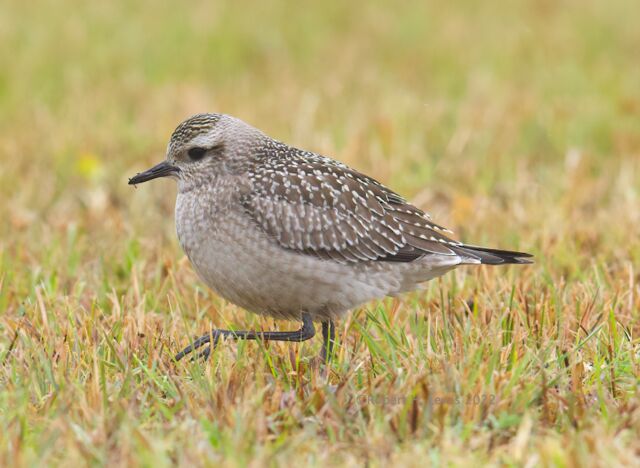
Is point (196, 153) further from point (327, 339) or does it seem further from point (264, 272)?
point (327, 339)

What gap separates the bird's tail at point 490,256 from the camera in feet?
19.4

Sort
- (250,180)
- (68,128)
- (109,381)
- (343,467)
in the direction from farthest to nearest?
(68,128) < (250,180) < (109,381) < (343,467)

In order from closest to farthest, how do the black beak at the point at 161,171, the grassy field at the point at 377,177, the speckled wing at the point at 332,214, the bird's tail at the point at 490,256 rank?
1. the grassy field at the point at 377,177
2. the speckled wing at the point at 332,214
3. the bird's tail at the point at 490,256
4. the black beak at the point at 161,171

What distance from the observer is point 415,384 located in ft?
15.0

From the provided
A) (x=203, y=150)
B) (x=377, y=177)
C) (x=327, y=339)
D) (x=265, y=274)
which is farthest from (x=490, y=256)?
(x=377, y=177)

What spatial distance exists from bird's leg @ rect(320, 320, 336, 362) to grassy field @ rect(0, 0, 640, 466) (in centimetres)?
7

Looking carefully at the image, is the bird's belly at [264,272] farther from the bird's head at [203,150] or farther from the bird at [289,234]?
the bird's head at [203,150]

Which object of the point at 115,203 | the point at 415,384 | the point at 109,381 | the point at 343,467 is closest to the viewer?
the point at 343,467

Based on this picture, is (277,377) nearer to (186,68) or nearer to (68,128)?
(68,128)

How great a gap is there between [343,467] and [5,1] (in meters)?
11.4

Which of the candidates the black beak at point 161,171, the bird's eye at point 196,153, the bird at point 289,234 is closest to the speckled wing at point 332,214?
the bird at point 289,234

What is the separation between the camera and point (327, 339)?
568 cm

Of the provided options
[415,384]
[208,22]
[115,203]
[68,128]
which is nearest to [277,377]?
[415,384]

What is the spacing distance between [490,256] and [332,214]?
2.93 ft
